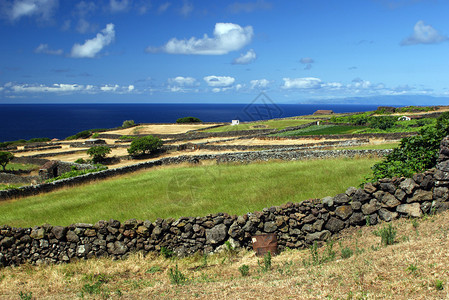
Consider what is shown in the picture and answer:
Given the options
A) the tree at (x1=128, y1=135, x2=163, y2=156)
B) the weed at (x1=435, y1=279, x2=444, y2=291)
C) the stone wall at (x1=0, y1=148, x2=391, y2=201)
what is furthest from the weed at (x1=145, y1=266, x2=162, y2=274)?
the tree at (x1=128, y1=135, x2=163, y2=156)

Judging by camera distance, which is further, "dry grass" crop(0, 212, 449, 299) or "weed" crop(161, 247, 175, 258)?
"weed" crop(161, 247, 175, 258)

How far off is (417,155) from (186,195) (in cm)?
973

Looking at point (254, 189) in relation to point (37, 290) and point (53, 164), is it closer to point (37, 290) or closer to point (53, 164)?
point (37, 290)

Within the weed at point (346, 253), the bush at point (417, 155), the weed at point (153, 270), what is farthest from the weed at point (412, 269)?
the weed at point (153, 270)

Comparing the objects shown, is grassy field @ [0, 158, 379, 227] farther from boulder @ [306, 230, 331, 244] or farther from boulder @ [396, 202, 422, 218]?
boulder @ [396, 202, 422, 218]

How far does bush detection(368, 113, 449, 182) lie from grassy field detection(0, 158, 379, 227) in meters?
2.61

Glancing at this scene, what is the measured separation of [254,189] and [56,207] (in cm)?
932

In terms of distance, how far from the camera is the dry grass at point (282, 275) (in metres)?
6.27

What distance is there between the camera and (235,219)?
10.7 m

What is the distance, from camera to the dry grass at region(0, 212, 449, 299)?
247 inches

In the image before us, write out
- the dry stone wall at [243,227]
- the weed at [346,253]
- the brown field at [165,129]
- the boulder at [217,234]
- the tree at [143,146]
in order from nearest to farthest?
the weed at [346,253] < the dry stone wall at [243,227] < the boulder at [217,234] < the tree at [143,146] < the brown field at [165,129]

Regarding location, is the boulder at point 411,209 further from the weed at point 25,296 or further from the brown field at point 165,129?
the brown field at point 165,129

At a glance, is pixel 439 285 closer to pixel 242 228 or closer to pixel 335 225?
pixel 335 225

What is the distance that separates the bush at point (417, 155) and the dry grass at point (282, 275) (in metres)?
2.20
